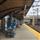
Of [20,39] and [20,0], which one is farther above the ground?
[20,0]

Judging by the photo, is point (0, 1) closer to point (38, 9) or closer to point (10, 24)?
point (10, 24)

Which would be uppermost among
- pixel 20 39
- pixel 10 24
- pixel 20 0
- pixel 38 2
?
pixel 38 2

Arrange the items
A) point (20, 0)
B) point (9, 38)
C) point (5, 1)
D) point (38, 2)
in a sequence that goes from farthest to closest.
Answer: point (38, 2), point (9, 38), point (5, 1), point (20, 0)

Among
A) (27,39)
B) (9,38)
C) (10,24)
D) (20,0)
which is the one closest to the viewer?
(20,0)

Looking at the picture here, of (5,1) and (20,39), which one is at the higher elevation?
(5,1)

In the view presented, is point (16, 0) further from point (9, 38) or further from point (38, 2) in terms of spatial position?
point (38, 2)

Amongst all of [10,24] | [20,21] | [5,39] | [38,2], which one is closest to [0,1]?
[5,39]

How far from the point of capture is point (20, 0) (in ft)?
5.54

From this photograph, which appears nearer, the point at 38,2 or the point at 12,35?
the point at 12,35

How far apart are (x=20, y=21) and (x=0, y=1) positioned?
4.91 meters

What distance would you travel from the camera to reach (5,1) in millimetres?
1834

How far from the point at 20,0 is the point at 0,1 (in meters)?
0.40

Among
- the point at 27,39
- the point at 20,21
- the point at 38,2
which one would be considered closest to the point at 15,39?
the point at 27,39

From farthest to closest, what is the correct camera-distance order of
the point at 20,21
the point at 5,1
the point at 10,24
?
the point at 20,21 → the point at 10,24 → the point at 5,1
